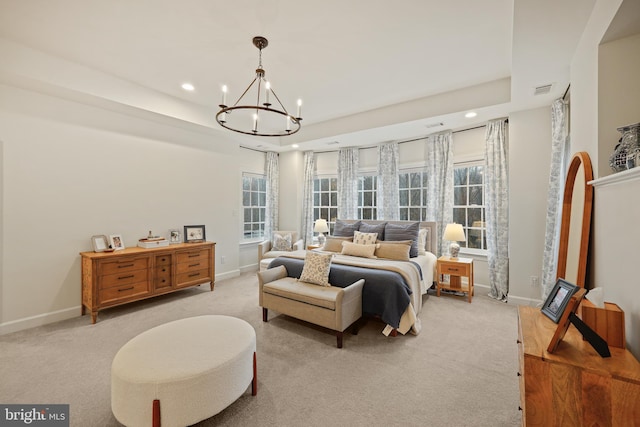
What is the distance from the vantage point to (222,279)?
5.02 metres

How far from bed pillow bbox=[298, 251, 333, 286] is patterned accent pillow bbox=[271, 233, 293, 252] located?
7.68 feet

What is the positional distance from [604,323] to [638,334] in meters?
0.16

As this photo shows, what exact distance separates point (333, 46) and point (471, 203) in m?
3.36

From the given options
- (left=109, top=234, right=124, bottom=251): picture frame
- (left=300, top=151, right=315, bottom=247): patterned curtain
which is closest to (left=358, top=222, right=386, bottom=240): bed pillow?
(left=300, top=151, right=315, bottom=247): patterned curtain

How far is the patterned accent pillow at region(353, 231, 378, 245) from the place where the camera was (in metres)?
4.09

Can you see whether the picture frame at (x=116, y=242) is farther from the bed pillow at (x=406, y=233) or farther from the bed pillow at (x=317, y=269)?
the bed pillow at (x=406, y=233)

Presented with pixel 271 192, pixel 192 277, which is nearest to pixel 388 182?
pixel 271 192

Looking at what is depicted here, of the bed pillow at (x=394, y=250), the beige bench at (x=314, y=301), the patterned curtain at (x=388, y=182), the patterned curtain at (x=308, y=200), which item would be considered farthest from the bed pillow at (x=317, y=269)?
the patterned curtain at (x=308, y=200)

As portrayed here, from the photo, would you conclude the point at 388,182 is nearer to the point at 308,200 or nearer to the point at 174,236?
the point at 308,200

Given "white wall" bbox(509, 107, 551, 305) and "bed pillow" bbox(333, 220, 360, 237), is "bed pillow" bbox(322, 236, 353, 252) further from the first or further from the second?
"white wall" bbox(509, 107, 551, 305)

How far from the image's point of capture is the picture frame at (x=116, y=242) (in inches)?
138

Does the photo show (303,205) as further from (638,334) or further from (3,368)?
(638,334)

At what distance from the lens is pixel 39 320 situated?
3.06 metres

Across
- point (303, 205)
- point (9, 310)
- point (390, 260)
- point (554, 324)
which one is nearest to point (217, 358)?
point (554, 324)
